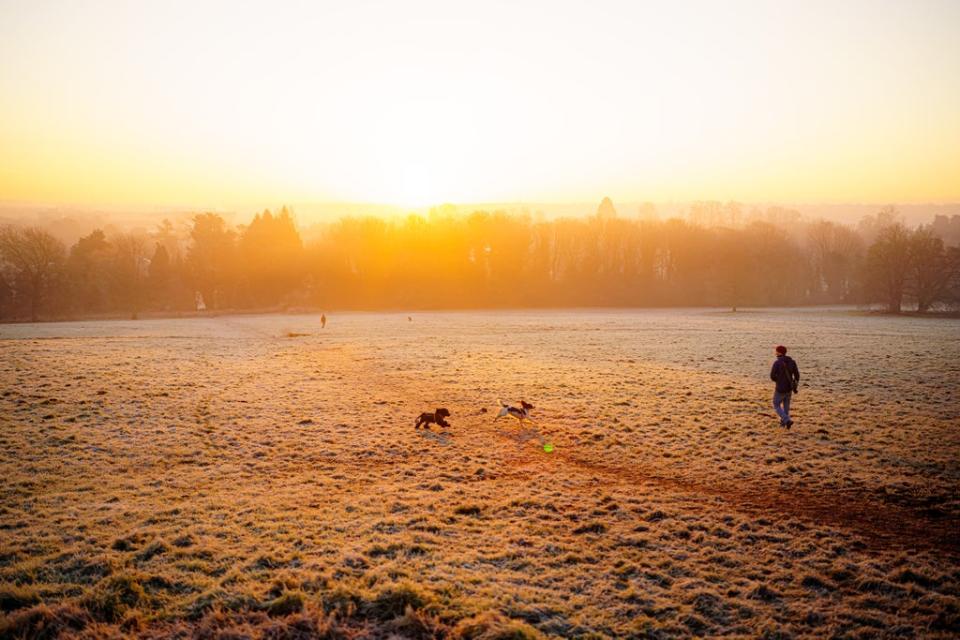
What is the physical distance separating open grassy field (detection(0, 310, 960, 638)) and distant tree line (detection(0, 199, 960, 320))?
6959cm

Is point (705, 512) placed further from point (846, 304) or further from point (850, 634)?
point (846, 304)

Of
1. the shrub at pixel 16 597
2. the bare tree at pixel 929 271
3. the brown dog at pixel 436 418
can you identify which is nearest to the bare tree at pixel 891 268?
the bare tree at pixel 929 271

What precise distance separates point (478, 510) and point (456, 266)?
89.4 metres

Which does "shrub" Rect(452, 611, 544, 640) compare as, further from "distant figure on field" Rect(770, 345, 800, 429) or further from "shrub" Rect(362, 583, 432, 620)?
"distant figure on field" Rect(770, 345, 800, 429)

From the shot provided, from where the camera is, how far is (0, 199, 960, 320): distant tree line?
270 ft

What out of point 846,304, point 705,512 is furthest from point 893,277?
point 705,512

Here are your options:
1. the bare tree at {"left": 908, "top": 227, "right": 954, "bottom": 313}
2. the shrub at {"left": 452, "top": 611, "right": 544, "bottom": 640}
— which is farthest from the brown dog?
the bare tree at {"left": 908, "top": 227, "right": 954, "bottom": 313}

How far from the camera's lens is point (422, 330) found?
5094 cm

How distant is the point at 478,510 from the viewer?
10320 millimetres

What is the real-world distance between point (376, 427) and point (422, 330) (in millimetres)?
34520

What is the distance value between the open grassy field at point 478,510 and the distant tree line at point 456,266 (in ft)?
228

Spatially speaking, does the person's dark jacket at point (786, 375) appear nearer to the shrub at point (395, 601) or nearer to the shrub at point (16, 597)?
the shrub at point (395, 601)

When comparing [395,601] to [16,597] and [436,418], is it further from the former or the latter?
[436,418]

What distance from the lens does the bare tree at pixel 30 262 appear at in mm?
72312
